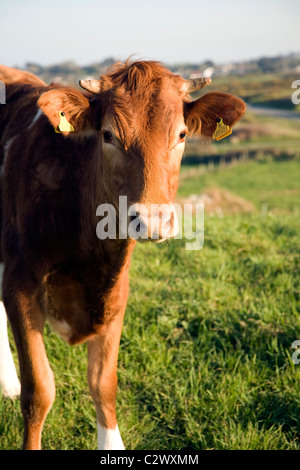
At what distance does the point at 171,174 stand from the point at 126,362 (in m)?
1.94

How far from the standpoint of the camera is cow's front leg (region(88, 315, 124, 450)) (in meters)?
3.11

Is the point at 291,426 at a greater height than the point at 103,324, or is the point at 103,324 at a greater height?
the point at 103,324

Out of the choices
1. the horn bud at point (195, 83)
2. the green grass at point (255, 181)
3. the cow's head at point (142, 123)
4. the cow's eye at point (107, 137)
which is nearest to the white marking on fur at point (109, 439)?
the cow's head at point (142, 123)

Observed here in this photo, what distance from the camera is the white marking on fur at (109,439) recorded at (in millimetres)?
3053

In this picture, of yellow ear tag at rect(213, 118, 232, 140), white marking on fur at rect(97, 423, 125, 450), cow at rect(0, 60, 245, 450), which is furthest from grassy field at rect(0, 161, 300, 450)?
yellow ear tag at rect(213, 118, 232, 140)

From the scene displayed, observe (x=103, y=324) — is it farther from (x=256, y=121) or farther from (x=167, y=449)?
(x=256, y=121)

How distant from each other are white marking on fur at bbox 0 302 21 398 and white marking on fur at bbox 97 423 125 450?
3.10ft

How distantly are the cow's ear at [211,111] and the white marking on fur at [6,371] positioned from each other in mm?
2275

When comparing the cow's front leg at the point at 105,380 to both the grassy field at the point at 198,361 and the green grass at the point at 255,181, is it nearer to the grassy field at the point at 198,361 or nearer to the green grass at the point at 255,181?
the grassy field at the point at 198,361

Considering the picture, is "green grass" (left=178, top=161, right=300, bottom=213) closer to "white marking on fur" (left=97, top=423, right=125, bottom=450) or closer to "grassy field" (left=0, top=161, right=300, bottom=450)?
"grassy field" (left=0, top=161, right=300, bottom=450)

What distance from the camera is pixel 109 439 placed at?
3076 millimetres

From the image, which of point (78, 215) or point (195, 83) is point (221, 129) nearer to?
point (195, 83)

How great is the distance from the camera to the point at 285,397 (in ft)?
11.2

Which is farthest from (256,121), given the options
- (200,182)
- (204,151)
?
(200,182)
